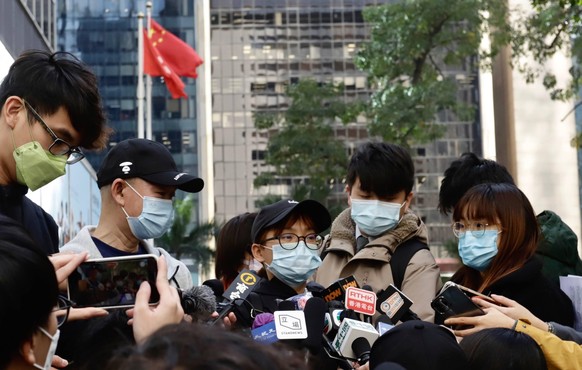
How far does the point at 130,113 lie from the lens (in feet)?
205

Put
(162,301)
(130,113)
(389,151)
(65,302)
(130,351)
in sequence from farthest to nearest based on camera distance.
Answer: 1. (130,113)
2. (389,151)
3. (65,302)
4. (162,301)
5. (130,351)

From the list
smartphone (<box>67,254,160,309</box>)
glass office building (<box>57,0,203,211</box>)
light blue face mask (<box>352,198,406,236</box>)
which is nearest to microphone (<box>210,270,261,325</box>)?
smartphone (<box>67,254,160,309</box>)

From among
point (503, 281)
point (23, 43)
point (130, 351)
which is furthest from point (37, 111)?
point (23, 43)

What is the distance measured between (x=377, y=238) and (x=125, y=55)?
5986cm

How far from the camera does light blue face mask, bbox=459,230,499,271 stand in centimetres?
465

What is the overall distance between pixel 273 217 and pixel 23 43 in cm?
1340

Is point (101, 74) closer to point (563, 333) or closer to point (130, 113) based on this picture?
point (130, 113)

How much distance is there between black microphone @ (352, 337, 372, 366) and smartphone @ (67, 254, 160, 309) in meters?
0.73

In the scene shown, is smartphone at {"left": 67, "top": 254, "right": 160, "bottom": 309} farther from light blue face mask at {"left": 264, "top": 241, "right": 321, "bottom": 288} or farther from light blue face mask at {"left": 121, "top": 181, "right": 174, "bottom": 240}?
light blue face mask at {"left": 264, "top": 241, "right": 321, "bottom": 288}

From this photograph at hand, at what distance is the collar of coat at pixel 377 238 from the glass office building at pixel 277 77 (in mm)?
62307

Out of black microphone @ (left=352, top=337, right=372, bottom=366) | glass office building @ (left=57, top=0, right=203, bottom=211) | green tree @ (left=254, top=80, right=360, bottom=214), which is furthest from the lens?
glass office building @ (left=57, top=0, right=203, bottom=211)

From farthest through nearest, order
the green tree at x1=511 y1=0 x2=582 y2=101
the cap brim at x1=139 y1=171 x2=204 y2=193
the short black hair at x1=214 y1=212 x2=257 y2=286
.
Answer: the green tree at x1=511 y1=0 x2=582 y2=101 → the short black hair at x1=214 y1=212 x2=257 y2=286 → the cap brim at x1=139 y1=171 x2=204 y2=193

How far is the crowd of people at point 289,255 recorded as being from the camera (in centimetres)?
260

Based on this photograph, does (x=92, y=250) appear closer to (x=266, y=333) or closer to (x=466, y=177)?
(x=266, y=333)
